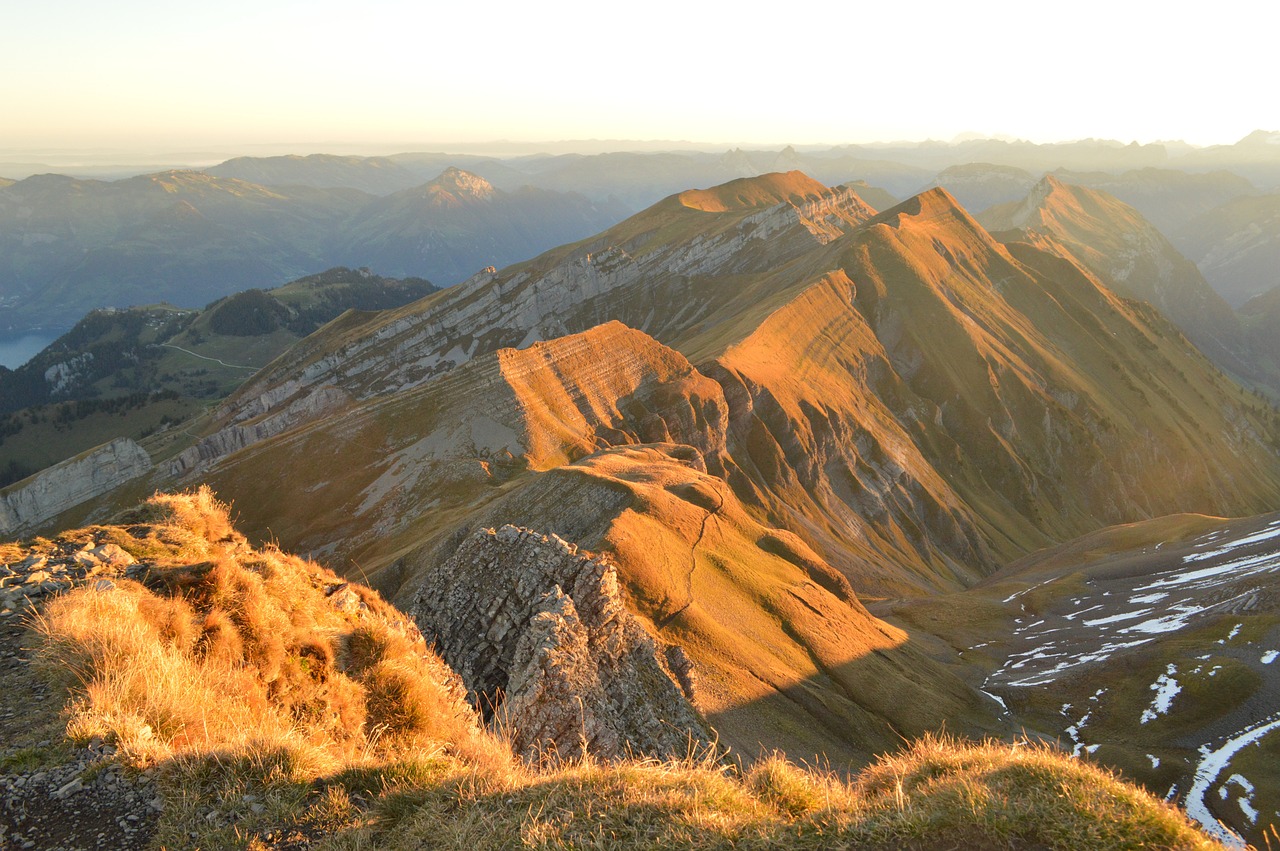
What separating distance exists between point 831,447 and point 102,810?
10580cm

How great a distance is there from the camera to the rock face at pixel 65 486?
313ft

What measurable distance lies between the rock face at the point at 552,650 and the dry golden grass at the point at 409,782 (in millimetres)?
7067

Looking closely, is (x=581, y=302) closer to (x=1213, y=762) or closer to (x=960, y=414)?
(x=960, y=414)

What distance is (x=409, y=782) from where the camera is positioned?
958 cm

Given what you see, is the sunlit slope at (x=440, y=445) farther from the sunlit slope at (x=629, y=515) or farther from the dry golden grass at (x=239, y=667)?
the dry golden grass at (x=239, y=667)

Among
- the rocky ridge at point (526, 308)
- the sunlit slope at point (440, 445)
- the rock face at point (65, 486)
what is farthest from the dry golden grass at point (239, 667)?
the rocky ridge at point (526, 308)

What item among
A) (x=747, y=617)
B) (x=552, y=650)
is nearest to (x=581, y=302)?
(x=747, y=617)

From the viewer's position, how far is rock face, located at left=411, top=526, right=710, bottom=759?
19672mm

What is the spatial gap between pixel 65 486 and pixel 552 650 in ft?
359

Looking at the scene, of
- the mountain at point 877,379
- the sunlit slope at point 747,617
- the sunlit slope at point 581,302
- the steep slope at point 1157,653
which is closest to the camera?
the sunlit slope at point 747,617

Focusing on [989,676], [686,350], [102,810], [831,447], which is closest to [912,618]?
[989,676]

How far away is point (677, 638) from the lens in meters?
38.1

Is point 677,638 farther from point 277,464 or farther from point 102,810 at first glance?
point 277,464

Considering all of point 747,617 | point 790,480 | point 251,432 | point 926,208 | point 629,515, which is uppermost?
point 926,208
